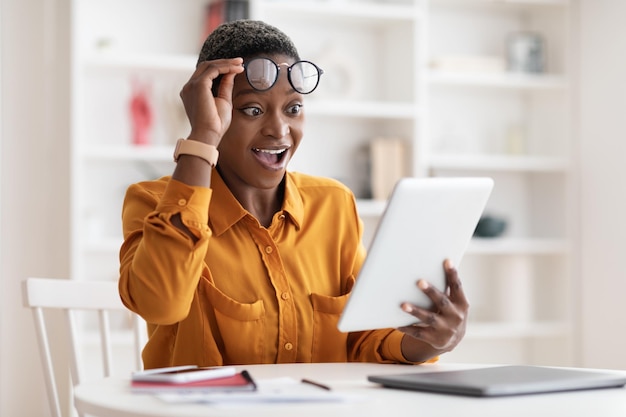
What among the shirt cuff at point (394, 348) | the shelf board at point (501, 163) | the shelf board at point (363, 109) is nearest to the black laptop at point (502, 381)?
the shirt cuff at point (394, 348)

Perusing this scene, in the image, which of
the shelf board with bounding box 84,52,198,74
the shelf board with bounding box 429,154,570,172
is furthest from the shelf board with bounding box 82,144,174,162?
the shelf board with bounding box 429,154,570,172

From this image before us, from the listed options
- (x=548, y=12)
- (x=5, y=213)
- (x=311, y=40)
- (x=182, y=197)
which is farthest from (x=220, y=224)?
(x=548, y=12)

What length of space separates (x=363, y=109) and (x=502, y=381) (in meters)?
2.72

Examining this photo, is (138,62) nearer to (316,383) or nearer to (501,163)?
(501,163)

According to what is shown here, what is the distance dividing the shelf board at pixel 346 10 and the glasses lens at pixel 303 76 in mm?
2139

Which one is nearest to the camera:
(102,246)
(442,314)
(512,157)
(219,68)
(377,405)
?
Result: (377,405)

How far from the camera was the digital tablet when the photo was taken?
135cm

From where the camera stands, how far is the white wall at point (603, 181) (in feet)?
13.0

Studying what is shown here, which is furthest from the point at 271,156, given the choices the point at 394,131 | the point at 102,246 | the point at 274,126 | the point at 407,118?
the point at 394,131

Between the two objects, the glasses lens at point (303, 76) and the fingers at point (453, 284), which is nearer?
the fingers at point (453, 284)

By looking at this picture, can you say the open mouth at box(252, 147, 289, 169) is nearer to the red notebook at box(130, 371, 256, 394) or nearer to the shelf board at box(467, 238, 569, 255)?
the red notebook at box(130, 371, 256, 394)

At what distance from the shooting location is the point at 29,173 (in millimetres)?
3693

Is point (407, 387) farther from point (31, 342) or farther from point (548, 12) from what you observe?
point (548, 12)

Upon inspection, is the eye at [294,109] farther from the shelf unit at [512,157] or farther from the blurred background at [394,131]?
the shelf unit at [512,157]
